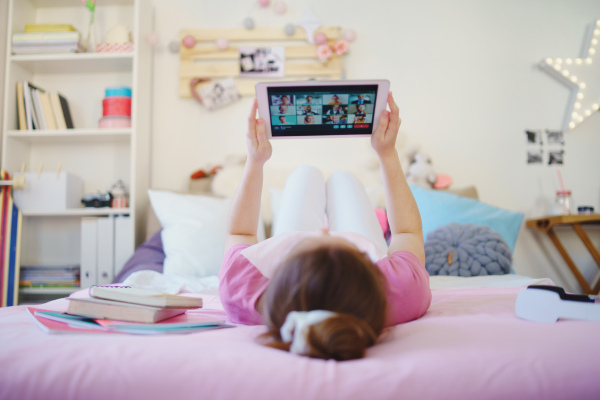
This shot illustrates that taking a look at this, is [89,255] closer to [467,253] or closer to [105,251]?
[105,251]

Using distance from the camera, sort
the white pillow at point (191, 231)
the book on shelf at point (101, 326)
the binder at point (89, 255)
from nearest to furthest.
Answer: the book on shelf at point (101, 326)
the white pillow at point (191, 231)
the binder at point (89, 255)

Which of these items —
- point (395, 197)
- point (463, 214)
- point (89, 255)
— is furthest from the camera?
point (89, 255)

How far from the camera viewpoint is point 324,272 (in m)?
0.56

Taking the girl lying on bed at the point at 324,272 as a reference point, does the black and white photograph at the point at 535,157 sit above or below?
above

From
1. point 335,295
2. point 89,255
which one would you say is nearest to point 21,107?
point 89,255

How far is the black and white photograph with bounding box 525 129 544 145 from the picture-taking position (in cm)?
260

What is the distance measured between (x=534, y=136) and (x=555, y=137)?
0.40ft

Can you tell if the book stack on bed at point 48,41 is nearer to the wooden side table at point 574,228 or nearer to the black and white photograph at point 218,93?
the black and white photograph at point 218,93

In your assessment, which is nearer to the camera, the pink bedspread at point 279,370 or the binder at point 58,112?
the pink bedspread at point 279,370

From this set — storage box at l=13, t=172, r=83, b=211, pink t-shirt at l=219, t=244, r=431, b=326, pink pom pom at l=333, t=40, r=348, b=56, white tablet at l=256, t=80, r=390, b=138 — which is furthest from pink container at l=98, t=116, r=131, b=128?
pink t-shirt at l=219, t=244, r=431, b=326

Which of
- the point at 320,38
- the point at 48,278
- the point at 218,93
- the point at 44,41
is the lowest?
the point at 48,278

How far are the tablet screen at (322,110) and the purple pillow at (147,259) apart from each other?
0.99 m

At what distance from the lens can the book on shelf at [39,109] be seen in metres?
2.33

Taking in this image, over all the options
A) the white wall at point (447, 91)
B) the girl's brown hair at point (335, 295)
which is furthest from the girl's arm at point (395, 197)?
the white wall at point (447, 91)
